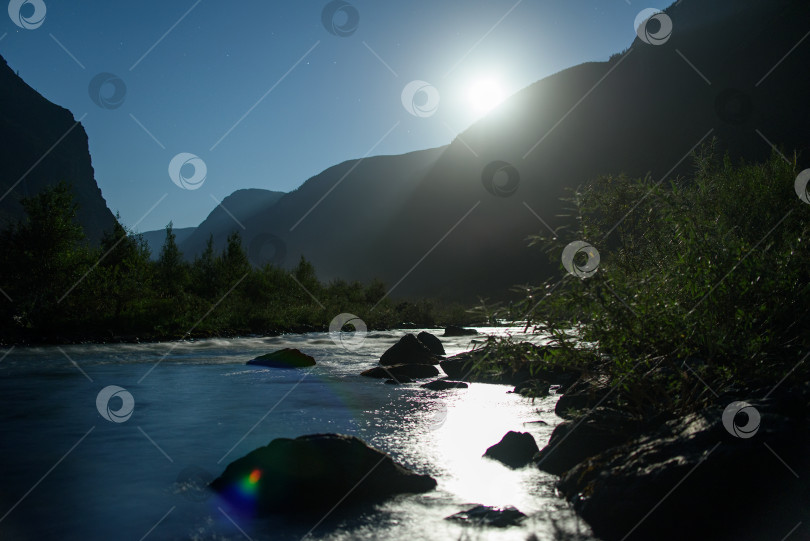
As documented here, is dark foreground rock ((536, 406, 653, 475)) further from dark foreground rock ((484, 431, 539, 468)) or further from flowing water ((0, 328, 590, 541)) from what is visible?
flowing water ((0, 328, 590, 541))

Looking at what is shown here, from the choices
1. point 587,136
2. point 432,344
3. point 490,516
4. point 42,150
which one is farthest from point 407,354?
point 42,150

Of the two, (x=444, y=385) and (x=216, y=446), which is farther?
(x=444, y=385)

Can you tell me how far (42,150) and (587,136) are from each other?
5649 inches

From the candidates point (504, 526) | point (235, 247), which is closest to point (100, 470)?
point (504, 526)

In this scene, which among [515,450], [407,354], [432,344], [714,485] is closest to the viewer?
[714,485]

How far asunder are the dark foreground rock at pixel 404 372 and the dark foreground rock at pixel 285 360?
170 inches

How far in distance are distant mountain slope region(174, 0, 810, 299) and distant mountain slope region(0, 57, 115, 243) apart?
72756 mm

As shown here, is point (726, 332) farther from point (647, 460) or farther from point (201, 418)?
point (201, 418)

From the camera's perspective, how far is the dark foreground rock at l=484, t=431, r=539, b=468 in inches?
313

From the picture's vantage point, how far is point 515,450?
8.10m

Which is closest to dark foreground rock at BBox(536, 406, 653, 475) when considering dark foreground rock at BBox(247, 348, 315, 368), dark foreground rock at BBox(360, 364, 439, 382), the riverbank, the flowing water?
the flowing water

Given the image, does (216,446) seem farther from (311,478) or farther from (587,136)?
(587,136)

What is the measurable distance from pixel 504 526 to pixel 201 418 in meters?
8.44

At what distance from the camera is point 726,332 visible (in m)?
6.74
